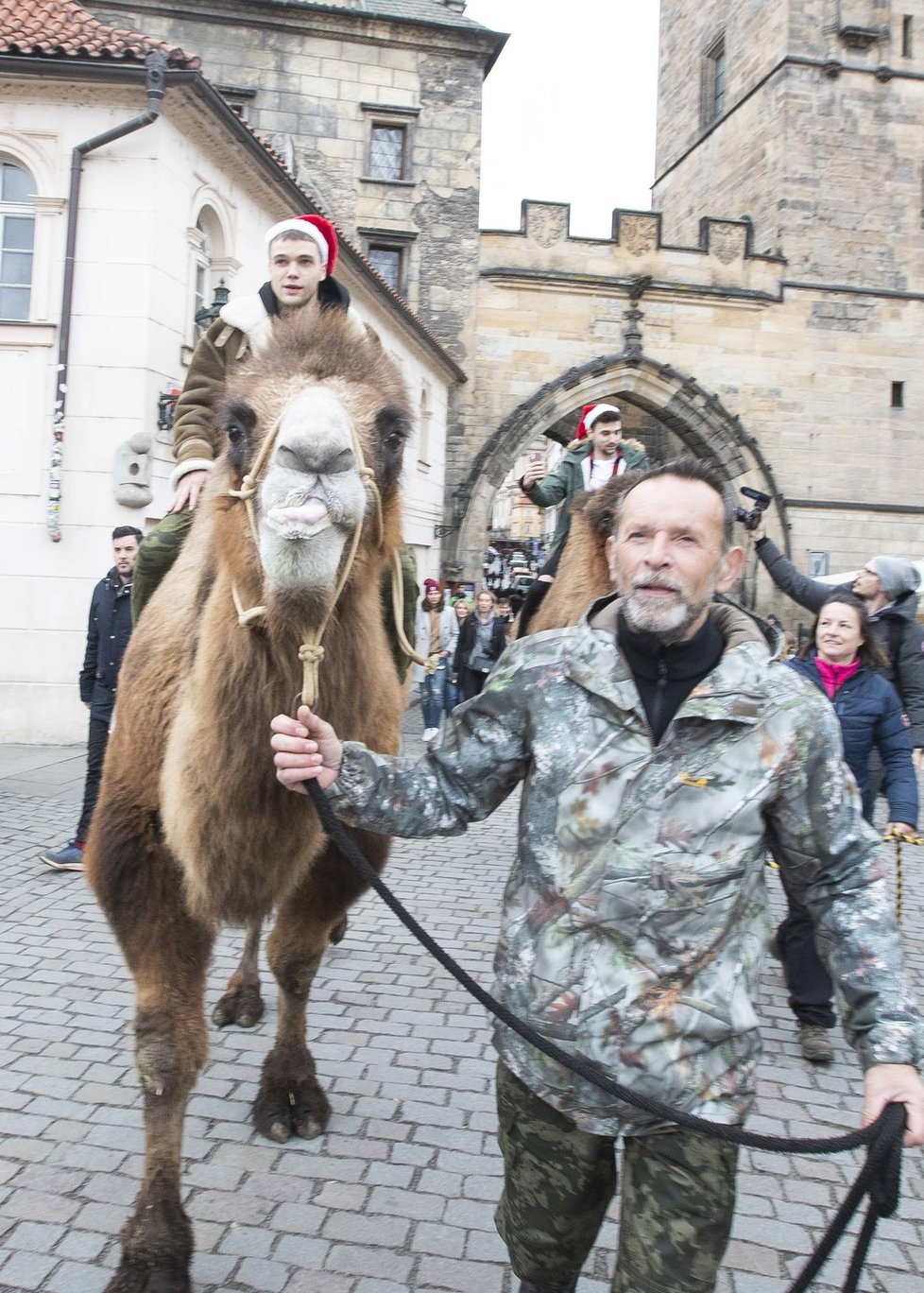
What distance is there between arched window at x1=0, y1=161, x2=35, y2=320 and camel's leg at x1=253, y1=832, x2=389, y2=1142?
33.2 feet

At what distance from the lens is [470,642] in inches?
558

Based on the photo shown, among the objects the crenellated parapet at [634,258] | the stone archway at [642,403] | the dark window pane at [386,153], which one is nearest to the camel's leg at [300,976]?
the stone archway at [642,403]

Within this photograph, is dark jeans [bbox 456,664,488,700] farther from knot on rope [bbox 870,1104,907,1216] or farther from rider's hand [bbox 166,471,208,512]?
knot on rope [bbox 870,1104,907,1216]

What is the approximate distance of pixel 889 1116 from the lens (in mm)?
1780

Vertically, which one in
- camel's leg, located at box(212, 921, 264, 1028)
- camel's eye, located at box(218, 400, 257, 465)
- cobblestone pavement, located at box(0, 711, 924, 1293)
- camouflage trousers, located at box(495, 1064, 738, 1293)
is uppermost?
camel's eye, located at box(218, 400, 257, 465)

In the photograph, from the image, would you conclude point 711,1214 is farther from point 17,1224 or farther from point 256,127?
point 256,127

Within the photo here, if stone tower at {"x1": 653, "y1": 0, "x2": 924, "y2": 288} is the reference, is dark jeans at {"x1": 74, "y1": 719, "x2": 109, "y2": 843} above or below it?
below

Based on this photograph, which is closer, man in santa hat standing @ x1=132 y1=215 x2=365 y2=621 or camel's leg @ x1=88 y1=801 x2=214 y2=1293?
camel's leg @ x1=88 y1=801 x2=214 y2=1293

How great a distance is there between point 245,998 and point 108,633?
305 cm

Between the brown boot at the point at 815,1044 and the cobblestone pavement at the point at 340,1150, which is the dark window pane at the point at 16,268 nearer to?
the cobblestone pavement at the point at 340,1150

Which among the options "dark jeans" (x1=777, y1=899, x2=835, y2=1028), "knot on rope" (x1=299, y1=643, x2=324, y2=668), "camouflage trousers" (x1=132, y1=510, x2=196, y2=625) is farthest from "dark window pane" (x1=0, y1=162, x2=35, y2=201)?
"knot on rope" (x1=299, y1=643, x2=324, y2=668)

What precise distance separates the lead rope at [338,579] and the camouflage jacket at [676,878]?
0.67 ft

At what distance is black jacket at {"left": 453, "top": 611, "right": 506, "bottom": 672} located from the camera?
14023mm

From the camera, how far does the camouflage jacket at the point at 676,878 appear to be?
75.5 inches
